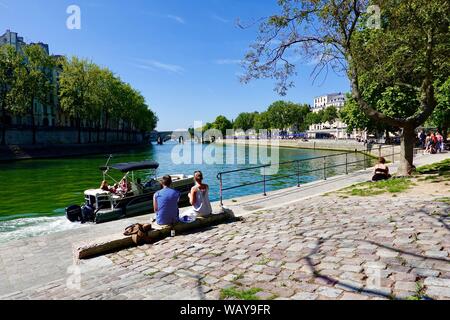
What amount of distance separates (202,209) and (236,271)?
386 centimetres

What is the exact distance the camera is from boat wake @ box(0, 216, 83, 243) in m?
13.4

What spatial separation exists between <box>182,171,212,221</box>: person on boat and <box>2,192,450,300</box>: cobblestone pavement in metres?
0.66

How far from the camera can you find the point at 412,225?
7.51m

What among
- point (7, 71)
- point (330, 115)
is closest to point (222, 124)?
point (330, 115)

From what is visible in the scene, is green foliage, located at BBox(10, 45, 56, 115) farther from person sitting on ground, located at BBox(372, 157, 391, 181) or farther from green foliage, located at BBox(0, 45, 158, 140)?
person sitting on ground, located at BBox(372, 157, 391, 181)

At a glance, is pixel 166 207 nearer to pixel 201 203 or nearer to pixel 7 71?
pixel 201 203

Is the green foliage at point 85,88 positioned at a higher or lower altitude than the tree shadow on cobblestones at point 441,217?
higher

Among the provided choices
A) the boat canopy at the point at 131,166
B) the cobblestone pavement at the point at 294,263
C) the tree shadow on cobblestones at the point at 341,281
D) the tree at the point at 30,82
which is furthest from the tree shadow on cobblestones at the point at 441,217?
the tree at the point at 30,82

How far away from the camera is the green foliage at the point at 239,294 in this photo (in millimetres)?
4717

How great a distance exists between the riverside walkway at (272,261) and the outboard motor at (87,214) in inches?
196

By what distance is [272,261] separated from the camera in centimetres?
606

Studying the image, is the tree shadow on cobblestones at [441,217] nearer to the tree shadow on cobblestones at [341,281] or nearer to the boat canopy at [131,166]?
the tree shadow on cobblestones at [341,281]

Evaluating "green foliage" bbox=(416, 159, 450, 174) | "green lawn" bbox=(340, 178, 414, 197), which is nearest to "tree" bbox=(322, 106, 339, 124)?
"green foliage" bbox=(416, 159, 450, 174)
